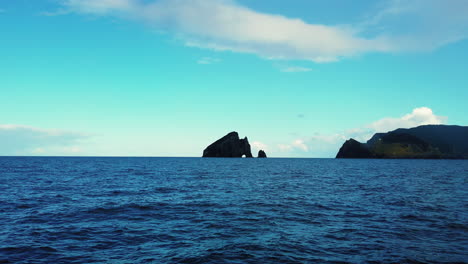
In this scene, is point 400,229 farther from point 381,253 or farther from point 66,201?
point 66,201

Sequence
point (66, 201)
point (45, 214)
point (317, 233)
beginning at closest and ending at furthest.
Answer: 1. point (317, 233)
2. point (45, 214)
3. point (66, 201)

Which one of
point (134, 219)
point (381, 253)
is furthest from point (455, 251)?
point (134, 219)

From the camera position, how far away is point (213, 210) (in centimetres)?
2689

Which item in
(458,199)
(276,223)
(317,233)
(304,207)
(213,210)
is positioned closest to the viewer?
(317,233)

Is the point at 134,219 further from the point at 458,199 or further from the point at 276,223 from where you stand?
the point at 458,199

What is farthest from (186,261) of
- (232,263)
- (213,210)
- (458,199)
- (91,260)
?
(458,199)

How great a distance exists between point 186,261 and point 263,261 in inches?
148

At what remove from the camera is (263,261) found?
14.0 meters

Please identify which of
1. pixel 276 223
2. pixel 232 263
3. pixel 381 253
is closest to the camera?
pixel 232 263

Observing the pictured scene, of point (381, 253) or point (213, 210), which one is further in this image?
point (213, 210)

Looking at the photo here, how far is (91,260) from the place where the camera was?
46.4ft

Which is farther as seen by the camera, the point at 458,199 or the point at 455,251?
the point at 458,199

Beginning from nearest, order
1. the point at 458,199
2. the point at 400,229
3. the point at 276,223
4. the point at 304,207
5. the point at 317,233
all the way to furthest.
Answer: the point at 317,233 → the point at 400,229 → the point at 276,223 → the point at 304,207 → the point at 458,199

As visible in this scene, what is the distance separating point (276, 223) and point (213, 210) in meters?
7.16
